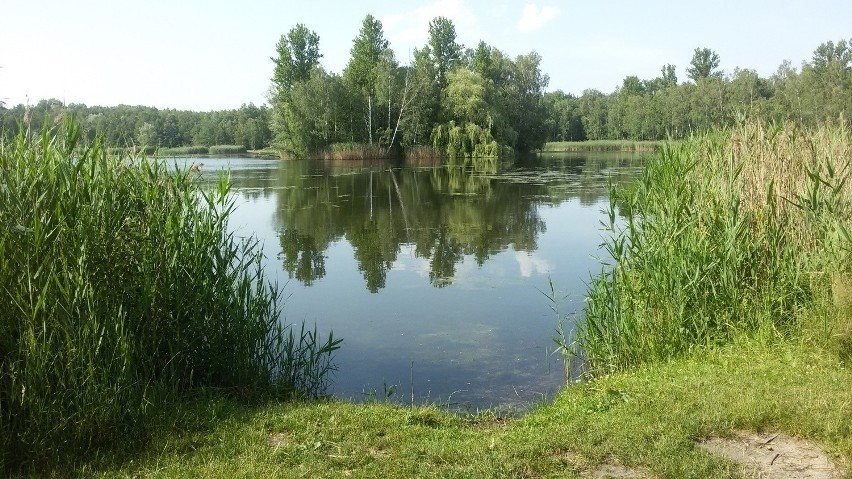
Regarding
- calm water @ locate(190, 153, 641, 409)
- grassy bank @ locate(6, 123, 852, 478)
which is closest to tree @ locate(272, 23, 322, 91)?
calm water @ locate(190, 153, 641, 409)

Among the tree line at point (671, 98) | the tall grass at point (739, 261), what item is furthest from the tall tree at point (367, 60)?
the tall grass at point (739, 261)

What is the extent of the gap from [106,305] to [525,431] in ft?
10.3

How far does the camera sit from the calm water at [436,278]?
7289mm

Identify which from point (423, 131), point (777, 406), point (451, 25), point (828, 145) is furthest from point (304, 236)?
point (451, 25)

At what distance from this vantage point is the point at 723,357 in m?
5.89

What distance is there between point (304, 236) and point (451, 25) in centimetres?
4787

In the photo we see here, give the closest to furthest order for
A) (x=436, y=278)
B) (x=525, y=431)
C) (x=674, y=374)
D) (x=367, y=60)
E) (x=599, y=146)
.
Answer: (x=525, y=431)
(x=674, y=374)
(x=436, y=278)
(x=367, y=60)
(x=599, y=146)

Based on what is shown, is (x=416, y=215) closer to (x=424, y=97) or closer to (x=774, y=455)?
(x=774, y=455)

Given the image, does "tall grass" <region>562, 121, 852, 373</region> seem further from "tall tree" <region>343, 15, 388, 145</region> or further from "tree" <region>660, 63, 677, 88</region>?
"tree" <region>660, 63, 677, 88</region>

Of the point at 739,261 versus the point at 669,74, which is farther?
the point at 669,74

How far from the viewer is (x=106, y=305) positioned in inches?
188

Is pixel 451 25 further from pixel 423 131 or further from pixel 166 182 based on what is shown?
pixel 166 182

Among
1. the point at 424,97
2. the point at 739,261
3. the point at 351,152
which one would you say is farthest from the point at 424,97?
the point at 739,261

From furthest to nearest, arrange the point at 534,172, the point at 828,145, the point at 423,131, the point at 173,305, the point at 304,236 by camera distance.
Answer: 1. the point at 423,131
2. the point at 534,172
3. the point at 304,236
4. the point at 828,145
5. the point at 173,305
